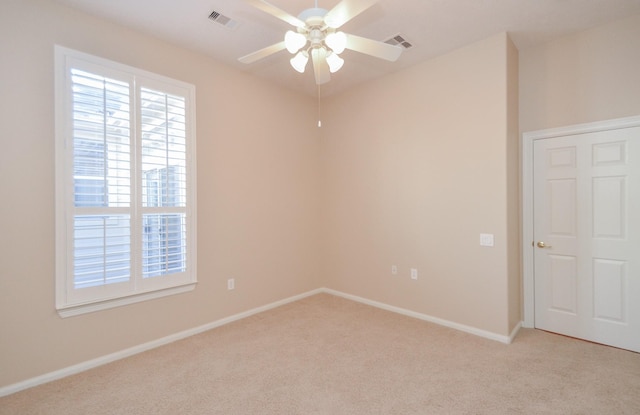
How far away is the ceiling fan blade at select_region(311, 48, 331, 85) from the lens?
2.12 metres

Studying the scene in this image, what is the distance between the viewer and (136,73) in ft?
9.26

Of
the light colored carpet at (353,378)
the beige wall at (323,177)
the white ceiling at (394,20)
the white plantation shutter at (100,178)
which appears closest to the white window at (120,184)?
the white plantation shutter at (100,178)

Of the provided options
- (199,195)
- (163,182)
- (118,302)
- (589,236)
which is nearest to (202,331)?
(118,302)

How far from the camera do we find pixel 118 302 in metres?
2.74

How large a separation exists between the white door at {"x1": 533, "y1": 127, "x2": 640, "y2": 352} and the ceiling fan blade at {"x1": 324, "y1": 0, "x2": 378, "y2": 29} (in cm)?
Answer: 270

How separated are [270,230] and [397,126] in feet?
7.06

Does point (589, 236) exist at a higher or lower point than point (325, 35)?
lower

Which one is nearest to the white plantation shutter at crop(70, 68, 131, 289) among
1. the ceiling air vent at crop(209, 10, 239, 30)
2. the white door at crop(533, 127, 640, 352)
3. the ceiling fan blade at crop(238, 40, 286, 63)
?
the ceiling air vent at crop(209, 10, 239, 30)

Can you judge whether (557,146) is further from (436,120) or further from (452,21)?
(452,21)

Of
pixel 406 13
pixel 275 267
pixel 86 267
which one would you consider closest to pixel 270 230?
pixel 275 267

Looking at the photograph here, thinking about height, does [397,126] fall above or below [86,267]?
above

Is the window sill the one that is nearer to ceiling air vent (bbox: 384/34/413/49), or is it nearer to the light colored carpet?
the light colored carpet

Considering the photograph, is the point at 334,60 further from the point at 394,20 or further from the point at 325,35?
the point at 394,20

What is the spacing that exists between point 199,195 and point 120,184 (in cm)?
77
